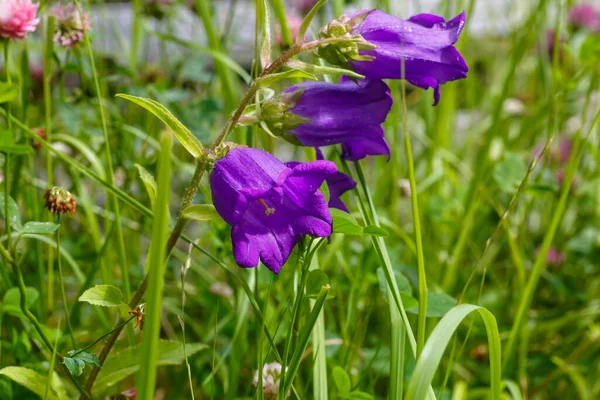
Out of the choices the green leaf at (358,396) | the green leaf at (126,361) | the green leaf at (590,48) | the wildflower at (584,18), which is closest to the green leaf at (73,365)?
the green leaf at (126,361)

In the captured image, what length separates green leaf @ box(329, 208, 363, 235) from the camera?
0.82 meters

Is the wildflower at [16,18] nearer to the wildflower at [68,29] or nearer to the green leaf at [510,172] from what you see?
the wildflower at [68,29]

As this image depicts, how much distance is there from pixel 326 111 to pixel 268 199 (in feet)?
0.51

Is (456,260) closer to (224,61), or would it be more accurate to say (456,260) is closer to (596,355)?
(596,355)

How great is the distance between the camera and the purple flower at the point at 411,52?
83 centimetres

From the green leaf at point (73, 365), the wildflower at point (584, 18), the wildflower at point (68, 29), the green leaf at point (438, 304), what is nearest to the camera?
the green leaf at point (73, 365)

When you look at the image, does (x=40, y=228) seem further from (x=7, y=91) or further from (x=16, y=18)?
(x=16, y=18)

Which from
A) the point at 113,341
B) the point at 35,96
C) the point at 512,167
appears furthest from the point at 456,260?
the point at 35,96

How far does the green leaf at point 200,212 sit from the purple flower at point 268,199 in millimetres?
23

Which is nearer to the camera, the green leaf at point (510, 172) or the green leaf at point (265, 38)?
the green leaf at point (265, 38)

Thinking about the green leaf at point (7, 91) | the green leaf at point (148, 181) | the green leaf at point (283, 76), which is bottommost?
the green leaf at point (148, 181)

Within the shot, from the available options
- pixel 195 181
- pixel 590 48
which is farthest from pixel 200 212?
pixel 590 48

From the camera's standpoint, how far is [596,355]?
4.69 feet

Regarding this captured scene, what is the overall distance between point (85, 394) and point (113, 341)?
0.07m
